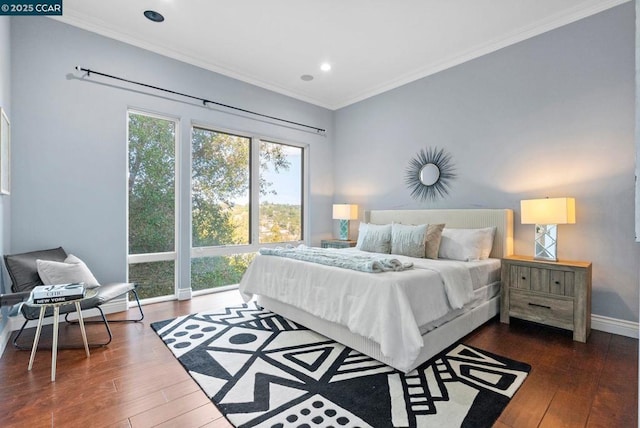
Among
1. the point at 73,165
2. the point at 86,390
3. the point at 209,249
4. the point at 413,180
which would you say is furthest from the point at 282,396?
the point at 413,180

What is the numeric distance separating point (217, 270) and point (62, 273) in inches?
72.4

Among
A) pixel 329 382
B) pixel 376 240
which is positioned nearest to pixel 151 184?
pixel 376 240

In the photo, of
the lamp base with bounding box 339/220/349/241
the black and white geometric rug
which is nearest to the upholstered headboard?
the lamp base with bounding box 339/220/349/241

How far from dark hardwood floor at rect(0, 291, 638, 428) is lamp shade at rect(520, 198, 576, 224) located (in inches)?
40.3

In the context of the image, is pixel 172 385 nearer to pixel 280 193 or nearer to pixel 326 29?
pixel 280 193

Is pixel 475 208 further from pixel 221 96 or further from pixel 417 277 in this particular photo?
pixel 221 96

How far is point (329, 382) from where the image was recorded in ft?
6.44

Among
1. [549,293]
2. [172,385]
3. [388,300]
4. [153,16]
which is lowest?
[172,385]

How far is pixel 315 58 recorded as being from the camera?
3.91 meters

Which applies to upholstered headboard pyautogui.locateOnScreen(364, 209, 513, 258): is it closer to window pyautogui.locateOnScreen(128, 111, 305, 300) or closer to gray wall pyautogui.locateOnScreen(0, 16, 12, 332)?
window pyautogui.locateOnScreen(128, 111, 305, 300)

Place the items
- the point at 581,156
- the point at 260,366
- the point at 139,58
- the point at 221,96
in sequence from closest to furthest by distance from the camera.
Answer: the point at 260,366
the point at 581,156
the point at 139,58
the point at 221,96

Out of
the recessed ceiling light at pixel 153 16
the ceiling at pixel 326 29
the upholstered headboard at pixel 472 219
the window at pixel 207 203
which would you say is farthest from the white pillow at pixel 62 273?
the upholstered headboard at pixel 472 219

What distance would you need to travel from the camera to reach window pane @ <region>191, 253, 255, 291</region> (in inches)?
160

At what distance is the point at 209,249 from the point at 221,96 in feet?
6.80
